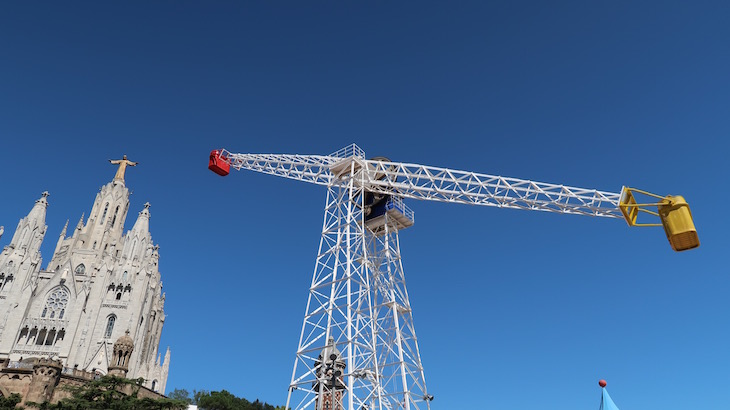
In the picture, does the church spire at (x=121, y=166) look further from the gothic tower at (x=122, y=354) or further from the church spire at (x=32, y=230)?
the gothic tower at (x=122, y=354)

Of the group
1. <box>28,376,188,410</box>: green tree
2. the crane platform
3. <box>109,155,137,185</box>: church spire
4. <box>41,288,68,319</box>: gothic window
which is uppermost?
<box>109,155,137,185</box>: church spire

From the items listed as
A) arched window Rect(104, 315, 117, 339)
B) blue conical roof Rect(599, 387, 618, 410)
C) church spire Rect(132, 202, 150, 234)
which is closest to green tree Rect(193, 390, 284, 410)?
arched window Rect(104, 315, 117, 339)

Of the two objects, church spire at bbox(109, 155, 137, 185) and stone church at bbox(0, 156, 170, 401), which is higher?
church spire at bbox(109, 155, 137, 185)

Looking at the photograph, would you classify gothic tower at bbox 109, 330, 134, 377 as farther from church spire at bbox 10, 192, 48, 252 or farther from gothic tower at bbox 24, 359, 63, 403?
church spire at bbox 10, 192, 48, 252

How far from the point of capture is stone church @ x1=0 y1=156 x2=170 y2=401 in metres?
51.7

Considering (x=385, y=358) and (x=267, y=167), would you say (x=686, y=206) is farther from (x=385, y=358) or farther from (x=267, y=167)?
(x=267, y=167)

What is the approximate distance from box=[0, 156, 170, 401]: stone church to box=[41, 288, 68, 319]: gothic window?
3.5 inches

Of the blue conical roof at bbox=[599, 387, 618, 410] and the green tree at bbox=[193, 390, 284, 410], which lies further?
the green tree at bbox=[193, 390, 284, 410]

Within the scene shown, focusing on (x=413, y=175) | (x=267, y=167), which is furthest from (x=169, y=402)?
(x=413, y=175)

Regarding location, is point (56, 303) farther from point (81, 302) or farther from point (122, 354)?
point (122, 354)

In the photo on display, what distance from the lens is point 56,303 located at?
55.3 metres

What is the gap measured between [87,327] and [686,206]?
167ft

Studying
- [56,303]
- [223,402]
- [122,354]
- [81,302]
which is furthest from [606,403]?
[56,303]

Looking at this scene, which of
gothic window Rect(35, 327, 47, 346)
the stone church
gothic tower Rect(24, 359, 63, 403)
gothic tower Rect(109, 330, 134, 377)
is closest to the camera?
gothic tower Rect(24, 359, 63, 403)
